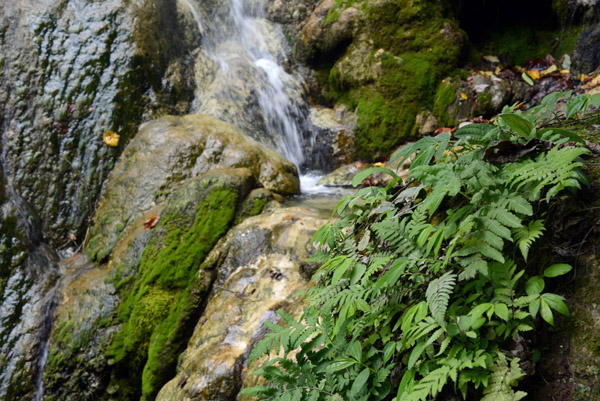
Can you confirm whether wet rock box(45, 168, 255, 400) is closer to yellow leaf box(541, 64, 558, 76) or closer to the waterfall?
the waterfall

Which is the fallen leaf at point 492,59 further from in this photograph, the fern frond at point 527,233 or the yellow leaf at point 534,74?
the fern frond at point 527,233

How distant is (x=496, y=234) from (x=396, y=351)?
628 millimetres

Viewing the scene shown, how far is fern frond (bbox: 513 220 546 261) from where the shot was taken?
4.29 ft

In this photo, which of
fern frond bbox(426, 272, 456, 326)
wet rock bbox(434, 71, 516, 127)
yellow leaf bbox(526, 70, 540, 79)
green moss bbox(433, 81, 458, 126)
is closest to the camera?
fern frond bbox(426, 272, 456, 326)

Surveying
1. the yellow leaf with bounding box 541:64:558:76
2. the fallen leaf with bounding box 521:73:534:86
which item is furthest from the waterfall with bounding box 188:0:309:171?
the yellow leaf with bounding box 541:64:558:76

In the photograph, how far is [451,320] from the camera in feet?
4.43

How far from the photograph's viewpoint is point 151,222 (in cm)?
430

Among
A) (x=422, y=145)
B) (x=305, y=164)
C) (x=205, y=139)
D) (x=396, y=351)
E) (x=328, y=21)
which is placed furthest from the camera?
(x=328, y=21)

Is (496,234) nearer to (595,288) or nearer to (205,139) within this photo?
(595,288)

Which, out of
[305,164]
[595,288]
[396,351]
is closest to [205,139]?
[305,164]

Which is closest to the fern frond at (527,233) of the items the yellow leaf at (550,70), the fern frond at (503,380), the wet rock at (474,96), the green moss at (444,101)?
the fern frond at (503,380)

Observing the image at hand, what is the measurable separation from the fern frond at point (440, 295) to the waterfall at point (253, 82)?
5.90 m

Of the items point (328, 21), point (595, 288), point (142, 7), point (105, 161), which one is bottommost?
point (595, 288)

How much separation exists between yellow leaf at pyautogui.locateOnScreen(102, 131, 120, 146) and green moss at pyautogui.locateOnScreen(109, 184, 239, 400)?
2085 mm
